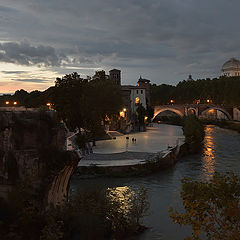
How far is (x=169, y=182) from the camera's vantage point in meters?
23.8

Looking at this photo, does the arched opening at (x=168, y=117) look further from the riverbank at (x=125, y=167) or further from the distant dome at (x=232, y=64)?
the distant dome at (x=232, y=64)

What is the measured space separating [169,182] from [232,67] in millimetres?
157545

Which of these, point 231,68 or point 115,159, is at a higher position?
point 231,68

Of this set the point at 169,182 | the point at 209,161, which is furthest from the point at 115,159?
the point at 209,161

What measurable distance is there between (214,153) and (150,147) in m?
7.37

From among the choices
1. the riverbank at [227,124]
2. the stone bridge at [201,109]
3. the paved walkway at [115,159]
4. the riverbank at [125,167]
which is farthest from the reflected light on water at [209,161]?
the stone bridge at [201,109]

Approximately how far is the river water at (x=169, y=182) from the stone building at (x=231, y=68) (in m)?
138

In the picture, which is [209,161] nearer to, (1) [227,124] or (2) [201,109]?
(1) [227,124]

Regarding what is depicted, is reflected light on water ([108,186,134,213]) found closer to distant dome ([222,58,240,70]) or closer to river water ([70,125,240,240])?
river water ([70,125,240,240])

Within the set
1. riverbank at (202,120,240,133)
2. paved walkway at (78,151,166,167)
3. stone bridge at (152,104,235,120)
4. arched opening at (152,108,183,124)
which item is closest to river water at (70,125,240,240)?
paved walkway at (78,151,166,167)

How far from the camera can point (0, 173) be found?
41.2ft

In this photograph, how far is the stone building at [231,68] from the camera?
550 ft

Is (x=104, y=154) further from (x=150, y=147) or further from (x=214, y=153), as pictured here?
(x=214, y=153)

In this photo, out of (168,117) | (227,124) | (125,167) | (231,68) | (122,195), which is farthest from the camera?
(231,68)
